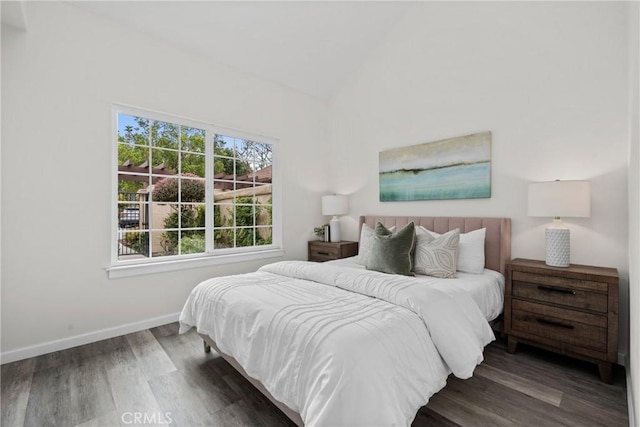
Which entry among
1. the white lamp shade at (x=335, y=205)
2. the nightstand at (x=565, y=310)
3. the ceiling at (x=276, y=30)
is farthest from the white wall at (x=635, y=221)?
the white lamp shade at (x=335, y=205)

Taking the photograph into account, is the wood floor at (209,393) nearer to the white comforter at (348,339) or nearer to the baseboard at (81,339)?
the baseboard at (81,339)

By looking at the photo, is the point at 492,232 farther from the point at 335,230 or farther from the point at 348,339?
the point at 348,339

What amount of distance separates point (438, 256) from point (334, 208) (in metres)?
1.77

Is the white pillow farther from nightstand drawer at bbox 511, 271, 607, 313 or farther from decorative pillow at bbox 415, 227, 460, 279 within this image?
nightstand drawer at bbox 511, 271, 607, 313

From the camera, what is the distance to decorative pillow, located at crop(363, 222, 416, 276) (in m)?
2.47

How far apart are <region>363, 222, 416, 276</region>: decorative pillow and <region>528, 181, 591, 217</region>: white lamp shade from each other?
3.27 ft

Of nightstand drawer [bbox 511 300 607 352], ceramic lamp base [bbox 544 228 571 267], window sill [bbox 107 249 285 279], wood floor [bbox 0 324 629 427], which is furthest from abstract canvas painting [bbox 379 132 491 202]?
window sill [bbox 107 249 285 279]

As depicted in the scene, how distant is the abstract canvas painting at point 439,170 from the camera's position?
291 cm

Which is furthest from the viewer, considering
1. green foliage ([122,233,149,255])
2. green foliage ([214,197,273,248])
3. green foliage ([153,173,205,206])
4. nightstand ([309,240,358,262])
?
nightstand ([309,240,358,262])

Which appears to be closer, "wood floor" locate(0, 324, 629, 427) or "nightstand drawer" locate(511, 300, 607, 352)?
"wood floor" locate(0, 324, 629, 427)

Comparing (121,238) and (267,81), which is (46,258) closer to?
(121,238)

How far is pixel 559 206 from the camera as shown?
217cm

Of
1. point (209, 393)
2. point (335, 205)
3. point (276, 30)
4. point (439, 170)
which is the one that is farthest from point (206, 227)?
point (439, 170)

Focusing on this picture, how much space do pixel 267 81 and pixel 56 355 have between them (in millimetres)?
3479
